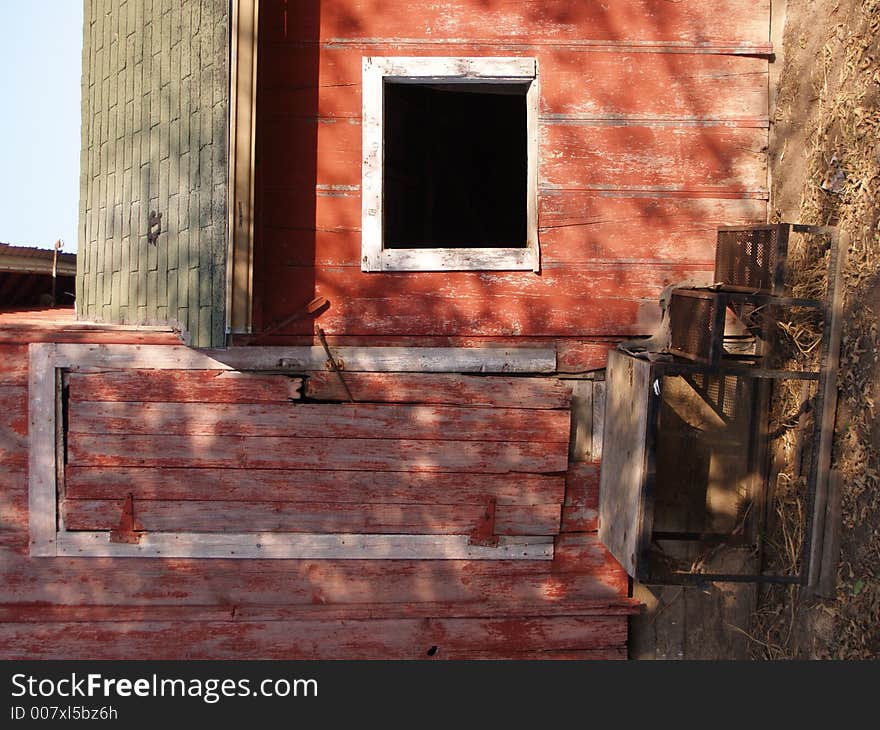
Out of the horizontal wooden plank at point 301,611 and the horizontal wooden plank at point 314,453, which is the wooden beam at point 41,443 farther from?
the horizontal wooden plank at point 301,611

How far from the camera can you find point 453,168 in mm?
7535

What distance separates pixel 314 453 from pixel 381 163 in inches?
71.0

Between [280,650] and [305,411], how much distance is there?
150 centimetres

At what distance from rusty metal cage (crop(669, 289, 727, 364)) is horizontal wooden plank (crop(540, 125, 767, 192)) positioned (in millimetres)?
765

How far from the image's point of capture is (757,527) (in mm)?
4652

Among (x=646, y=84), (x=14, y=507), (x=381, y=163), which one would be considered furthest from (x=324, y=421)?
(x=646, y=84)

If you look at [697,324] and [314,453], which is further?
[314,453]

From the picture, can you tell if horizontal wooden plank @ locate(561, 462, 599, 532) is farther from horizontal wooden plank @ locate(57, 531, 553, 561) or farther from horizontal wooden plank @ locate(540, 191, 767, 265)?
horizontal wooden plank @ locate(540, 191, 767, 265)

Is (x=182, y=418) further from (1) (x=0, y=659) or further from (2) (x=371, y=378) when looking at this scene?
(1) (x=0, y=659)

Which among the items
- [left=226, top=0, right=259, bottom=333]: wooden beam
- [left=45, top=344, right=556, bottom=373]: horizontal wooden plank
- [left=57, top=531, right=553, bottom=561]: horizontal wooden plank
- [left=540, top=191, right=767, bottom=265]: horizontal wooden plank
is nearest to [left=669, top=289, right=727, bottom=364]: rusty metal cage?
[left=540, top=191, right=767, bottom=265]: horizontal wooden plank

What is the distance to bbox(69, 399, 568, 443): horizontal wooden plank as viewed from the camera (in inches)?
175

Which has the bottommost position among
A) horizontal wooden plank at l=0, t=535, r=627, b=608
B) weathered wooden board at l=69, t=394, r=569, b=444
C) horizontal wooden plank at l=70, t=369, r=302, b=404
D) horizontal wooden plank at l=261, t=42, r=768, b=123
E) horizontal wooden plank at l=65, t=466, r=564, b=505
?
horizontal wooden plank at l=0, t=535, r=627, b=608

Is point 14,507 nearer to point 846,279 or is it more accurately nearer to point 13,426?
point 13,426

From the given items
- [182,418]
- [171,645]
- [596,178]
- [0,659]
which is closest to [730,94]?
[596,178]
